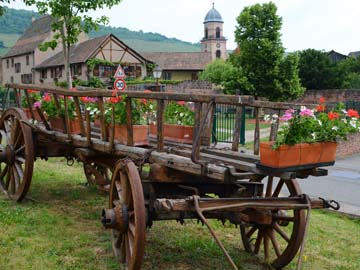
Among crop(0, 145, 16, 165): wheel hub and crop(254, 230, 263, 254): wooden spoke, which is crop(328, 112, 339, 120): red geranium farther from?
crop(0, 145, 16, 165): wheel hub

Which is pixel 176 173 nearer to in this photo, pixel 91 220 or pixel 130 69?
pixel 91 220

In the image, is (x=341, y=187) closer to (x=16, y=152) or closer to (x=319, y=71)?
(x=16, y=152)

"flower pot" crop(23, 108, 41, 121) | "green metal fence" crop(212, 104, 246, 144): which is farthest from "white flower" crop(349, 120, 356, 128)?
"green metal fence" crop(212, 104, 246, 144)

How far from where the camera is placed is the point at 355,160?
48.8 feet

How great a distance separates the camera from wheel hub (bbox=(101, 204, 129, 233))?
4.27 m

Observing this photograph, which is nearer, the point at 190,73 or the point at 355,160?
the point at 355,160

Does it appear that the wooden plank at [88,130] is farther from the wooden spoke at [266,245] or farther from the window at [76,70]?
the window at [76,70]

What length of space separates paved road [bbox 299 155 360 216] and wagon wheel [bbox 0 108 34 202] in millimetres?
4761

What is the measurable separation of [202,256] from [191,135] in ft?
4.28

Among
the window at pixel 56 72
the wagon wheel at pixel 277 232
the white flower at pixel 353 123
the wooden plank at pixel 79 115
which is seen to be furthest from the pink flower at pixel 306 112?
the window at pixel 56 72

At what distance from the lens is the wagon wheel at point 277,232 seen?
4.70 meters

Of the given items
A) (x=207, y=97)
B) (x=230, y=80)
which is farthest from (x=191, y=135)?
(x=230, y=80)

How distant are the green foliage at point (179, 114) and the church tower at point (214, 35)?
8660 centimetres

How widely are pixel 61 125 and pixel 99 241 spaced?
1.75 meters
